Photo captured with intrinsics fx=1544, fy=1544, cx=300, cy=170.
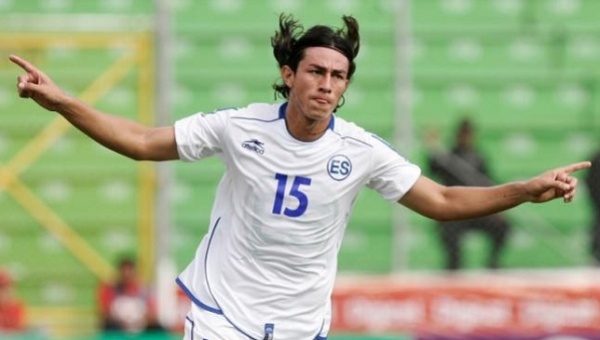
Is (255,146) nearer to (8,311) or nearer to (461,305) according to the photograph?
(461,305)

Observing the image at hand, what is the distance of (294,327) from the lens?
261 inches

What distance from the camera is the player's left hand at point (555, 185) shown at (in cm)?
636

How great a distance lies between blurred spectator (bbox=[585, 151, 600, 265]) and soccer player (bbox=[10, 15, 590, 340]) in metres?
7.27

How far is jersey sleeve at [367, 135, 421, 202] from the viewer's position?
6.70 metres

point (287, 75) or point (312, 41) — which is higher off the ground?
point (312, 41)

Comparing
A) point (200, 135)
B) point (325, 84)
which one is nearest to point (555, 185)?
point (325, 84)

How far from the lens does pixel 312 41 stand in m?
6.54

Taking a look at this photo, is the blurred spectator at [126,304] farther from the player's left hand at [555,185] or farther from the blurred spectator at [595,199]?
the player's left hand at [555,185]

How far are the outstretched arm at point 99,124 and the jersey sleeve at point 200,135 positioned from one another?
4 centimetres

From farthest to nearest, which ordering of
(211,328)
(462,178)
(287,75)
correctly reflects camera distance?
(462,178), (287,75), (211,328)

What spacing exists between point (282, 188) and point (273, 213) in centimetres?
11

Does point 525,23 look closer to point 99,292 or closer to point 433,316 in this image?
point 433,316

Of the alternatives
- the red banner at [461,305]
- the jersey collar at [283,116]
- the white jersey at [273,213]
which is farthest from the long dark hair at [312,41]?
the red banner at [461,305]

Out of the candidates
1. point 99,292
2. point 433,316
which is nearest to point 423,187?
point 433,316
